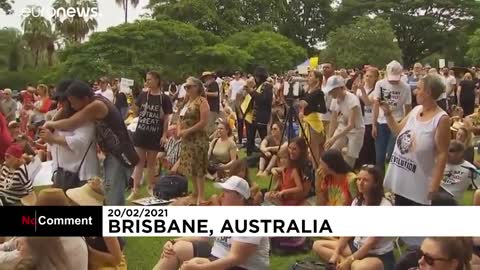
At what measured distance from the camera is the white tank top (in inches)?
114

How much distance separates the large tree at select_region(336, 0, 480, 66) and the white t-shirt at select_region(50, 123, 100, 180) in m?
1.13

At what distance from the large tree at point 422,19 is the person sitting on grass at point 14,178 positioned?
1.35 meters

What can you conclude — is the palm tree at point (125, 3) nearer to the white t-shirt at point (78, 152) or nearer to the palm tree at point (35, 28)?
the palm tree at point (35, 28)

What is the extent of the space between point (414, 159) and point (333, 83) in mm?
496

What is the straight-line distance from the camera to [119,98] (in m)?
2.82

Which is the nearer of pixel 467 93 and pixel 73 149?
pixel 467 93

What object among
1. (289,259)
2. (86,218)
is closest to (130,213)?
(86,218)

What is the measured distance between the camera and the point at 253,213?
2746mm

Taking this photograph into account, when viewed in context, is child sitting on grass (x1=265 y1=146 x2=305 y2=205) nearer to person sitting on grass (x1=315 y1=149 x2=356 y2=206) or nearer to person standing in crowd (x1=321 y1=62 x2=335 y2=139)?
person sitting on grass (x1=315 y1=149 x2=356 y2=206)

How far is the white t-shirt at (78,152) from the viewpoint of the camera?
287 cm

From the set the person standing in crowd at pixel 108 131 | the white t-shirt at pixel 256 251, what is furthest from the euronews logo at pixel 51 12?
the white t-shirt at pixel 256 251

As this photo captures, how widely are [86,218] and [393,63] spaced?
1.32 m

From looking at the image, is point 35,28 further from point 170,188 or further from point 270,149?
point 270,149

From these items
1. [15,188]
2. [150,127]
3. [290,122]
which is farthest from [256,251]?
[15,188]
